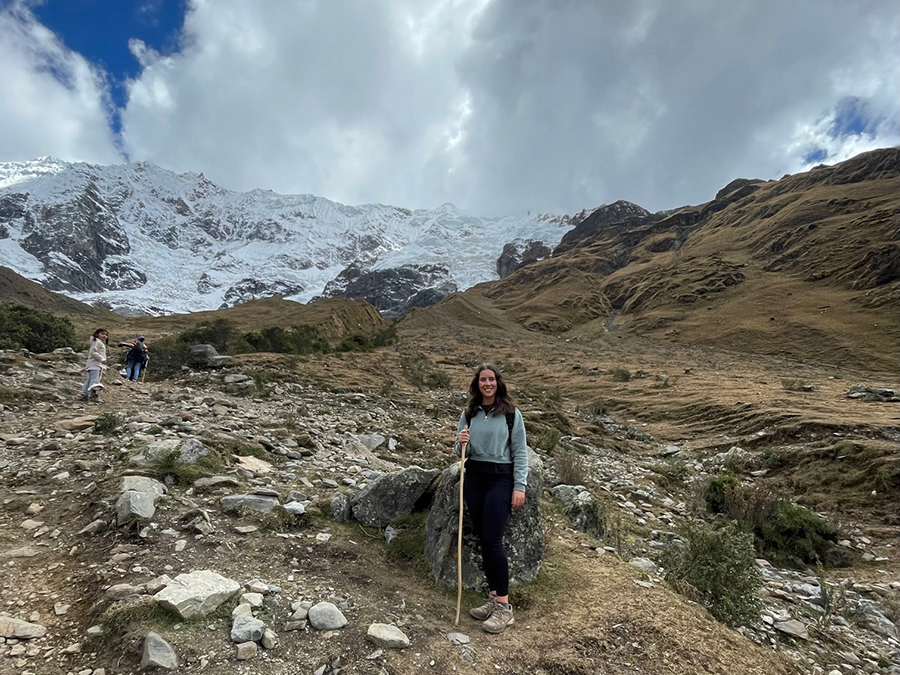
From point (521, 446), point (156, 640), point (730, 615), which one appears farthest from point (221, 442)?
point (730, 615)

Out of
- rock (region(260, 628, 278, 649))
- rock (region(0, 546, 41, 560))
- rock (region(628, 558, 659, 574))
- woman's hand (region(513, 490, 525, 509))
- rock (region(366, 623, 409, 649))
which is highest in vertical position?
woman's hand (region(513, 490, 525, 509))

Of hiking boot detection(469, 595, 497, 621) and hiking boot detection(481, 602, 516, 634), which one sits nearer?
hiking boot detection(481, 602, 516, 634)

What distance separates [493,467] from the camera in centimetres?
479

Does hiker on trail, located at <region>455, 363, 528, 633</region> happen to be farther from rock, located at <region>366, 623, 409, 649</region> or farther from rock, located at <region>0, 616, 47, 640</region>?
rock, located at <region>0, 616, 47, 640</region>

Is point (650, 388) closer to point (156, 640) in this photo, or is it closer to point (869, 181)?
point (156, 640)

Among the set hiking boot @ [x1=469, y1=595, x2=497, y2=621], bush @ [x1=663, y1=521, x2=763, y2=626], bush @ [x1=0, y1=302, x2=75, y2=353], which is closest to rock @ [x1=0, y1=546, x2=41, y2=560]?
hiking boot @ [x1=469, y1=595, x2=497, y2=621]

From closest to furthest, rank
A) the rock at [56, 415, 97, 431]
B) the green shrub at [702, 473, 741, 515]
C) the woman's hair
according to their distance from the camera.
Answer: the woman's hair, the rock at [56, 415, 97, 431], the green shrub at [702, 473, 741, 515]

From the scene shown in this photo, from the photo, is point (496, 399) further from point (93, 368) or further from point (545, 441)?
point (93, 368)

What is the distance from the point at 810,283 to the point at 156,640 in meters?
93.3

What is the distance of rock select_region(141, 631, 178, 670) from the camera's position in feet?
9.59

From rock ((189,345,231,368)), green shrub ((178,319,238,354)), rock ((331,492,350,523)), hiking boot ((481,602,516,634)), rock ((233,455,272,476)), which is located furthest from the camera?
green shrub ((178,319,238,354))

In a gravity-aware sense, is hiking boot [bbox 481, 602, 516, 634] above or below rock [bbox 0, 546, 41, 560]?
below

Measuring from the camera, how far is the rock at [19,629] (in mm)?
3109

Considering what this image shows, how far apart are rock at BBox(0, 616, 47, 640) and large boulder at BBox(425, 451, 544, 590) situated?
327cm
